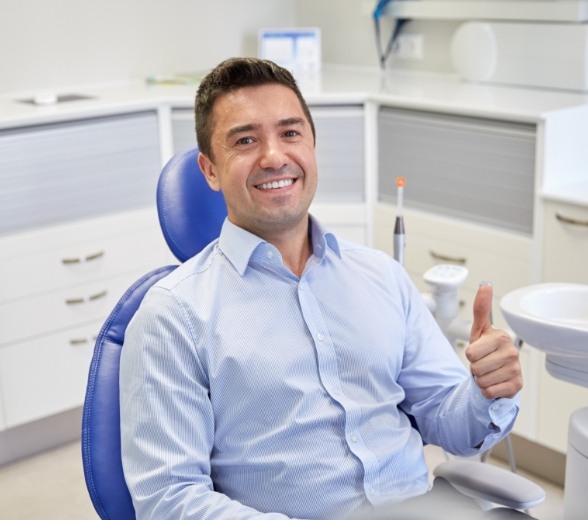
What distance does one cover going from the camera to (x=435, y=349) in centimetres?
173

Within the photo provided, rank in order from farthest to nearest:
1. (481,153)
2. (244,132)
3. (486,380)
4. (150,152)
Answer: (150,152)
(481,153)
(244,132)
(486,380)

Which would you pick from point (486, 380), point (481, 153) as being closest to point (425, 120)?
point (481, 153)

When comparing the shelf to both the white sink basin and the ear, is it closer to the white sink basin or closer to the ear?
the white sink basin

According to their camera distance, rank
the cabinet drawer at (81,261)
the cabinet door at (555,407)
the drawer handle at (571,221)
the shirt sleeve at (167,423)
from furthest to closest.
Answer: the cabinet drawer at (81,261) → the cabinet door at (555,407) → the drawer handle at (571,221) → the shirt sleeve at (167,423)

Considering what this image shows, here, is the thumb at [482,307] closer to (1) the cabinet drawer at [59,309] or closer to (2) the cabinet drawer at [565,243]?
(2) the cabinet drawer at [565,243]

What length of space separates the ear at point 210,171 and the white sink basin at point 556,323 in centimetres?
63

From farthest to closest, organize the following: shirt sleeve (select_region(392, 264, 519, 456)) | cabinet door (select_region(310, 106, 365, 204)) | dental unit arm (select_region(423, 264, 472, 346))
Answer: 1. cabinet door (select_region(310, 106, 365, 204))
2. dental unit arm (select_region(423, 264, 472, 346))
3. shirt sleeve (select_region(392, 264, 519, 456))

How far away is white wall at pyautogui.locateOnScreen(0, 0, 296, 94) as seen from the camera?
3.42 m

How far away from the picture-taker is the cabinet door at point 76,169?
2.84 meters

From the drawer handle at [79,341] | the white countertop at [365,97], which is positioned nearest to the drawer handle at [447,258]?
the white countertop at [365,97]

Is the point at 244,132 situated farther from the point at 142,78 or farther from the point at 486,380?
the point at 142,78

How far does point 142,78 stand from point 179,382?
246cm

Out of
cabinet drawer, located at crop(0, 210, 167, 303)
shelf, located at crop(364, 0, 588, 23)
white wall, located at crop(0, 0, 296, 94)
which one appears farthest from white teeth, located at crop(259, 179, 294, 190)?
white wall, located at crop(0, 0, 296, 94)

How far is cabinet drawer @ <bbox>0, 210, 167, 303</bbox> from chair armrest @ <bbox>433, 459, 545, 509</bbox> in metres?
1.68
